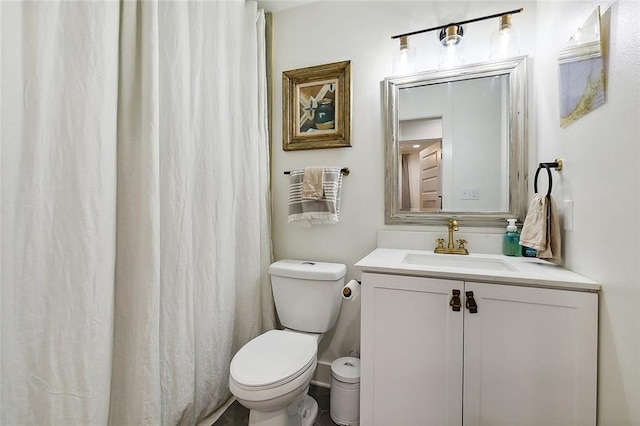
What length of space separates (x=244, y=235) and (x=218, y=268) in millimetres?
283

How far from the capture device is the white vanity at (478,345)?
38.8 inches

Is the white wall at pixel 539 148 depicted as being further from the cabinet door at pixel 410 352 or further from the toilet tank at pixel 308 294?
the cabinet door at pixel 410 352

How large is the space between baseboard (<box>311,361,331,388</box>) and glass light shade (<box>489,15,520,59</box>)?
1976 millimetres

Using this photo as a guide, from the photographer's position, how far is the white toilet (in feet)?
3.69

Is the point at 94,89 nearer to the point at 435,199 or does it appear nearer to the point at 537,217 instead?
the point at 435,199

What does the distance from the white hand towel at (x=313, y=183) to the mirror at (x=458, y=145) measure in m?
0.39

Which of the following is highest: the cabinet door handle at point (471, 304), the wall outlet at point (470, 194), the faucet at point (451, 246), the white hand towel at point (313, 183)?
the white hand towel at point (313, 183)

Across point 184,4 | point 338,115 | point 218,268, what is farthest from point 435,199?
point 184,4

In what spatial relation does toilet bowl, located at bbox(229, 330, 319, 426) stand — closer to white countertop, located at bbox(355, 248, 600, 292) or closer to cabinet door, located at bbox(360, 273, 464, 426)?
cabinet door, located at bbox(360, 273, 464, 426)

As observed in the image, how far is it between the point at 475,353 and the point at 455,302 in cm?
20

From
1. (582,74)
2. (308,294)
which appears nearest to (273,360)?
(308,294)

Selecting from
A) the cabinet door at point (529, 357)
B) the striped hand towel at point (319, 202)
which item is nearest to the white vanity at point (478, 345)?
the cabinet door at point (529, 357)

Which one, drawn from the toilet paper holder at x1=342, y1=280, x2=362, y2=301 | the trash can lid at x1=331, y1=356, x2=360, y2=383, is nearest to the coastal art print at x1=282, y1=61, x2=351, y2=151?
the toilet paper holder at x1=342, y1=280, x2=362, y2=301

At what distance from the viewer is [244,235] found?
171 centimetres
